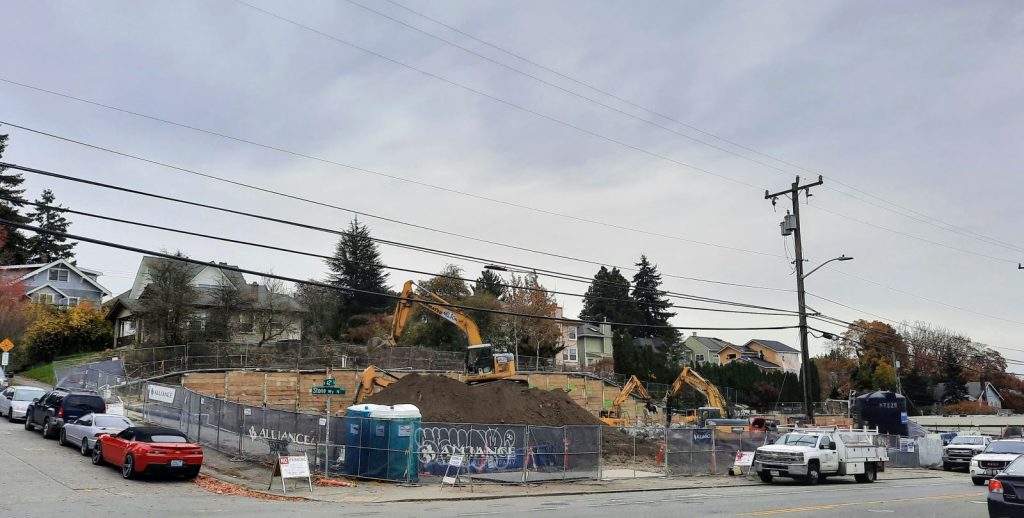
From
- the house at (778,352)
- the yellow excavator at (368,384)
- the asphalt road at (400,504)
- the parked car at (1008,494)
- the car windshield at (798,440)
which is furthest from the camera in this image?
the house at (778,352)

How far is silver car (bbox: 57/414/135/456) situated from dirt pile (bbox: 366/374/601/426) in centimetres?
1297

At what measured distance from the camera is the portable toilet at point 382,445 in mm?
23344

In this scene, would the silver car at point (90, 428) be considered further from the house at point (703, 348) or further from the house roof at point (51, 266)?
the house at point (703, 348)

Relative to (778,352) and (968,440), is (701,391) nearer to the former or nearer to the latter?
(968,440)

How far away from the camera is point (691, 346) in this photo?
119250 mm

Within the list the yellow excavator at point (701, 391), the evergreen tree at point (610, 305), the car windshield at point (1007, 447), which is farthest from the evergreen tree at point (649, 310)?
the car windshield at point (1007, 447)

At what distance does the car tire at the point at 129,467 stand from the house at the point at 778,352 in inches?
4244

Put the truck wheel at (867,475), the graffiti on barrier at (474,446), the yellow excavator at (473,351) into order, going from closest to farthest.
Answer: the graffiti on barrier at (474,446)
the truck wheel at (867,475)
the yellow excavator at (473,351)

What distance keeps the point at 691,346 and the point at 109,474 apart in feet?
345

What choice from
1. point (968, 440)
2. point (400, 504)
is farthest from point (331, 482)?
point (968, 440)

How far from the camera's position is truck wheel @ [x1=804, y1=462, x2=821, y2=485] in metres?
27.7

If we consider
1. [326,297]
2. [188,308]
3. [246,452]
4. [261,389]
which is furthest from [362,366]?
[246,452]

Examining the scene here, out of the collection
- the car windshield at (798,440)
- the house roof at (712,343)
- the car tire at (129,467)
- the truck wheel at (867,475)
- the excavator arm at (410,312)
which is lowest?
the truck wheel at (867,475)

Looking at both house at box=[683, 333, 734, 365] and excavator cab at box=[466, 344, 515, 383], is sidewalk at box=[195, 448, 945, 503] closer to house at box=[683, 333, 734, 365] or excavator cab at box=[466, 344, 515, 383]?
excavator cab at box=[466, 344, 515, 383]
